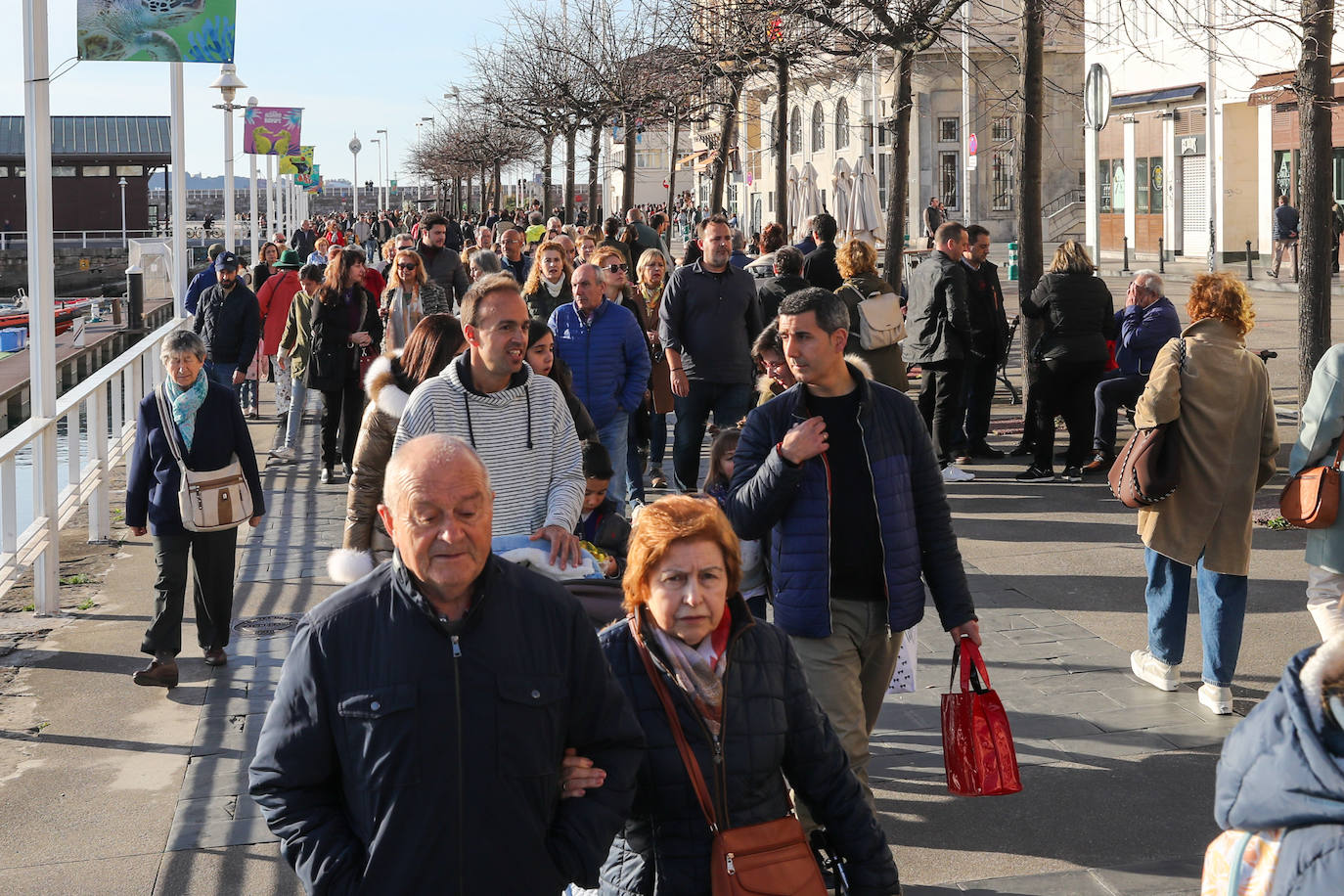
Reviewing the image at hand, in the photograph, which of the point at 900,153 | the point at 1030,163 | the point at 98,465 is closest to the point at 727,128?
the point at 900,153

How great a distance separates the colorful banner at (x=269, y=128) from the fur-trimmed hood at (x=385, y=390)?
30144 millimetres

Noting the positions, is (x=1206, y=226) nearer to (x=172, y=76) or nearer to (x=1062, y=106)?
(x=1062, y=106)

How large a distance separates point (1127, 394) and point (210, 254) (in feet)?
33.1

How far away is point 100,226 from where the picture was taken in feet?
335

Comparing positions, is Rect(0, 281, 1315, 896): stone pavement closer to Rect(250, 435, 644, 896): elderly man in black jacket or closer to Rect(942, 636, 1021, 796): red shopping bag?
Rect(942, 636, 1021, 796): red shopping bag

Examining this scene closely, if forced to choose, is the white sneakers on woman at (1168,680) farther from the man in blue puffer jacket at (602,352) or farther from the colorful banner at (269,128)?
the colorful banner at (269,128)

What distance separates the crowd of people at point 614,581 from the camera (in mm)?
3141

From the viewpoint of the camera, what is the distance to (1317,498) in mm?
6180

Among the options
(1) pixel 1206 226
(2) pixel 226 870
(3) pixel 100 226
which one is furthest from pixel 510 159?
(3) pixel 100 226

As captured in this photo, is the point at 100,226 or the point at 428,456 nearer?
the point at 428,456

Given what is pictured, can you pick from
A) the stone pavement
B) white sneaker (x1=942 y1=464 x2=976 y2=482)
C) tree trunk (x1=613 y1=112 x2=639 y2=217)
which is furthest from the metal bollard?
white sneaker (x1=942 y1=464 x2=976 y2=482)

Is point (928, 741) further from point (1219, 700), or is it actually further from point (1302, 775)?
point (1302, 775)

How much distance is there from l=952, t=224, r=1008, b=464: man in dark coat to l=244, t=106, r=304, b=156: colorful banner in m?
24.5

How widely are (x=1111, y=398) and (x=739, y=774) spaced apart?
970 cm
